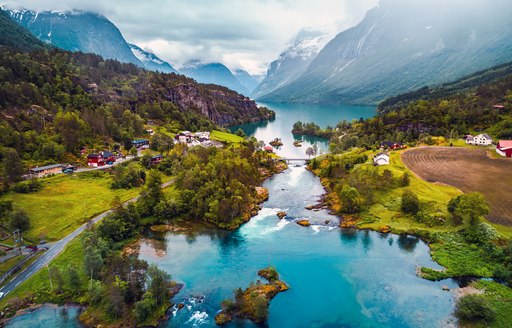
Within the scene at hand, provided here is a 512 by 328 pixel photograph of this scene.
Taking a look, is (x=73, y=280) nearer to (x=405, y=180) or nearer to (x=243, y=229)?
(x=243, y=229)

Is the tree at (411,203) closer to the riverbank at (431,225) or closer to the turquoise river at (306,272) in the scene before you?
the riverbank at (431,225)

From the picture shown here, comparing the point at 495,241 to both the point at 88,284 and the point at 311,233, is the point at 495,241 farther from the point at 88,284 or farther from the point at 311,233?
the point at 88,284

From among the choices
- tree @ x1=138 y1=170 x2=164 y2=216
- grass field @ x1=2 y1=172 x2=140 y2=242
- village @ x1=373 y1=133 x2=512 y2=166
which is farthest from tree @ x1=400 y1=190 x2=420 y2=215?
grass field @ x1=2 y1=172 x2=140 y2=242

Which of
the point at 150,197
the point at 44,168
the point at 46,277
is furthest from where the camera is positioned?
the point at 44,168

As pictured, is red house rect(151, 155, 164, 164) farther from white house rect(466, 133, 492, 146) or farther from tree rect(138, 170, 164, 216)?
white house rect(466, 133, 492, 146)

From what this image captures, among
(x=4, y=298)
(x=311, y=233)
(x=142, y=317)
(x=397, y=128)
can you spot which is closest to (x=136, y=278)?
(x=142, y=317)

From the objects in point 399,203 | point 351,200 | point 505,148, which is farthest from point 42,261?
point 505,148
